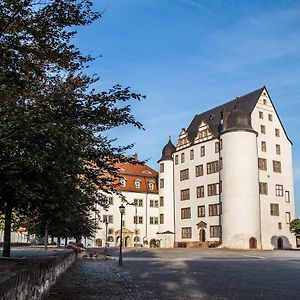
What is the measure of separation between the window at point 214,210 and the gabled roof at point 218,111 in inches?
445

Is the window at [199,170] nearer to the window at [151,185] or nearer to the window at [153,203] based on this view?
the window at [153,203]

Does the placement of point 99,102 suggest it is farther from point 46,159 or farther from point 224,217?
point 224,217

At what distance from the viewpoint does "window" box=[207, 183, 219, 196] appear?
240 ft

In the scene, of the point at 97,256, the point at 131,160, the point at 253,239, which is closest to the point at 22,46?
the point at 131,160

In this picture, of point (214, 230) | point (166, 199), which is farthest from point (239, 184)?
point (166, 199)

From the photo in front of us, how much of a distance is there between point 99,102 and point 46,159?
2.11 metres

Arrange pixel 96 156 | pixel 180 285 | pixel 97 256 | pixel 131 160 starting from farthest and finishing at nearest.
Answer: pixel 97 256 → pixel 180 285 → pixel 131 160 → pixel 96 156

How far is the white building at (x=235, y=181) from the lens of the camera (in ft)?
222

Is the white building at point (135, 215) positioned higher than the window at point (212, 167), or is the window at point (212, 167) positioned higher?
the window at point (212, 167)

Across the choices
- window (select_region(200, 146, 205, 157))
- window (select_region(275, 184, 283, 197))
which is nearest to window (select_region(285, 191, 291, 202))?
window (select_region(275, 184, 283, 197))

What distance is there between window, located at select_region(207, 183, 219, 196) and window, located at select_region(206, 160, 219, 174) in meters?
2.18

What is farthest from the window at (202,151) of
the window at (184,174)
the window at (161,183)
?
the window at (161,183)

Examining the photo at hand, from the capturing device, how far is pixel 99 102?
39.8ft

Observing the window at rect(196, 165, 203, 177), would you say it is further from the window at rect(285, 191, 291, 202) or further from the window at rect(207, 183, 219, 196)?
the window at rect(285, 191, 291, 202)
